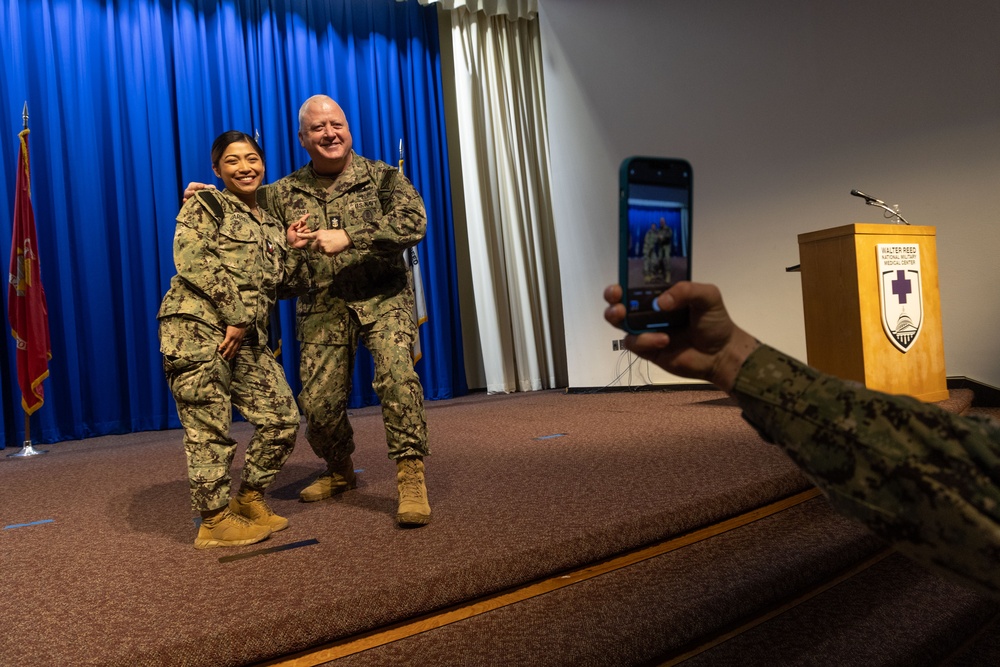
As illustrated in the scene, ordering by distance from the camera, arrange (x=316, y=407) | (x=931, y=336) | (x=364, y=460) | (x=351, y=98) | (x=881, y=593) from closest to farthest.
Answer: (x=881, y=593)
(x=316, y=407)
(x=364, y=460)
(x=931, y=336)
(x=351, y=98)

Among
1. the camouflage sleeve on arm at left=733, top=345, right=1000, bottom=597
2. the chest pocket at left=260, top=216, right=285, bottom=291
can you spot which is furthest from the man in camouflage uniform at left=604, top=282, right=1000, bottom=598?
the chest pocket at left=260, top=216, right=285, bottom=291

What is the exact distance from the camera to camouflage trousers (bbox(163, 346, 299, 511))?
234 cm

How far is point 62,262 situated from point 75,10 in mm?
1730

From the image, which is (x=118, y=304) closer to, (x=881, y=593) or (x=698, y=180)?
(x=698, y=180)

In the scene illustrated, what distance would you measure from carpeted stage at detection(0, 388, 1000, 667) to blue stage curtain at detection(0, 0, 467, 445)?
8.28 ft

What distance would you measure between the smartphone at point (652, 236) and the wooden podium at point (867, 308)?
318 centimetres

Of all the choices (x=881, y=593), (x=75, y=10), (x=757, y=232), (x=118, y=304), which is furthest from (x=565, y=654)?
(x=75, y=10)

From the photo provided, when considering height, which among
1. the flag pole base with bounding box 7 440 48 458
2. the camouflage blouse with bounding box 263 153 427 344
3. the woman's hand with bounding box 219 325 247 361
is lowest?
the flag pole base with bounding box 7 440 48 458

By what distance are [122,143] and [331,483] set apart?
3.87 m

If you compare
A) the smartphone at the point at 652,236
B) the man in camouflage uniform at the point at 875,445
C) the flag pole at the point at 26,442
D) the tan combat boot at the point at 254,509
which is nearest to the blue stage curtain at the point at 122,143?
the flag pole at the point at 26,442

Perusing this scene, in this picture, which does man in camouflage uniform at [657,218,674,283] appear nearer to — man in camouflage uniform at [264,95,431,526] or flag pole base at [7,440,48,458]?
man in camouflage uniform at [264,95,431,526]

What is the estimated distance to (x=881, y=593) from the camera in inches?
89.4

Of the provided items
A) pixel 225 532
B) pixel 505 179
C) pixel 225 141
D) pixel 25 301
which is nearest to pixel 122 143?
pixel 25 301

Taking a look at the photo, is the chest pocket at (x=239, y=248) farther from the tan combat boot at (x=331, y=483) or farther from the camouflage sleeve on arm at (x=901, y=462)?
the camouflage sleeve on arm at (x=901, y=462)
